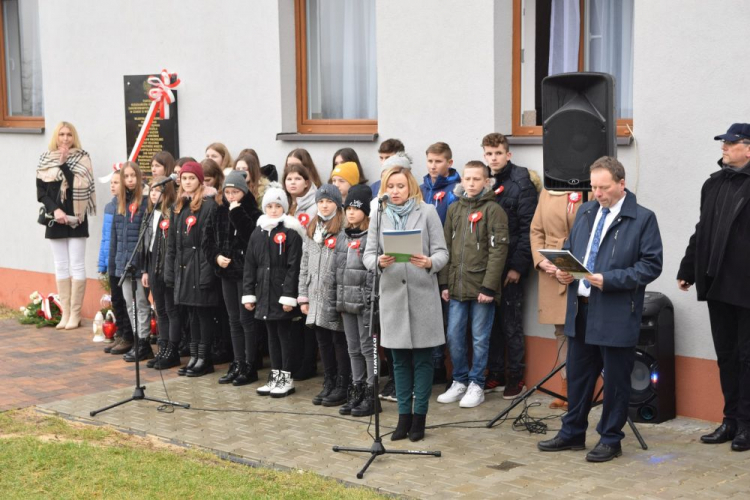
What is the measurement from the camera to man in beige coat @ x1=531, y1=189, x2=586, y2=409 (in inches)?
328

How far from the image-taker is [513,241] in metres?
8.74

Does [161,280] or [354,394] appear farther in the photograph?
[161,280]

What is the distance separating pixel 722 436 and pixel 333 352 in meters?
3.30

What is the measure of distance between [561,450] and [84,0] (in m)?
8.78

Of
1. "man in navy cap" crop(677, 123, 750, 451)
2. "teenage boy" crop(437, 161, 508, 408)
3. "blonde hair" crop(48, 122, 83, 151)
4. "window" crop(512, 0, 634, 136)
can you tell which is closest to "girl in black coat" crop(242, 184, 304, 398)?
"teenage boy" crop(437, 161, 508, 408)

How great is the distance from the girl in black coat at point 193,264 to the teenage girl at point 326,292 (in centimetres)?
139

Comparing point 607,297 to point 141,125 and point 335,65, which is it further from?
point 141,125

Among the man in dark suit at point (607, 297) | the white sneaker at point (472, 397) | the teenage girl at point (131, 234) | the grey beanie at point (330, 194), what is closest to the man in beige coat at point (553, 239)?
the white sneaker at point (472, 397)

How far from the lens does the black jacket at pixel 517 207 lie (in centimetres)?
868

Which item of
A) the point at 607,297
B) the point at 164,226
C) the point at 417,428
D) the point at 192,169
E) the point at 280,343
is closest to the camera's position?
the point at 607,297

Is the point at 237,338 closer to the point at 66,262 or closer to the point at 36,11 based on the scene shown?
the point at 66,262

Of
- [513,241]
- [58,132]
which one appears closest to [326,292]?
[513,241]

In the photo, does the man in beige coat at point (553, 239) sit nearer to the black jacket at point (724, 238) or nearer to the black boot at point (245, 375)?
the black jacket at point (724, 238)

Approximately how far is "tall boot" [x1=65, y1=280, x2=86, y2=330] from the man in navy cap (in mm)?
7797
